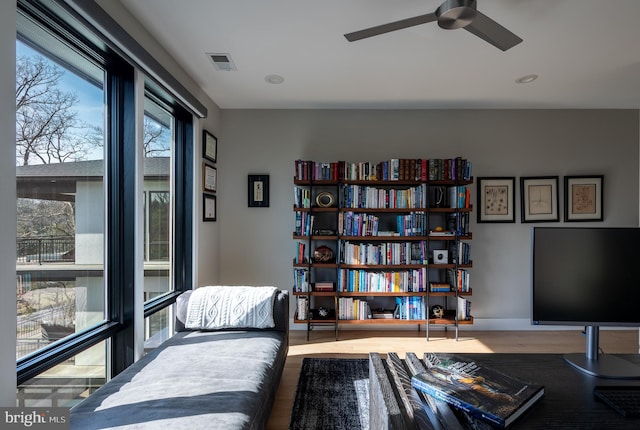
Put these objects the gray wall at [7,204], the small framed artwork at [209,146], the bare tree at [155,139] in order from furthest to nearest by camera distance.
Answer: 1. the small framed artwork at [209,146]
2. the bare tree at [155,139]
3. the gray wall at [7,204]

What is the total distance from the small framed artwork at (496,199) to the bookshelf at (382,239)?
0.41 metres

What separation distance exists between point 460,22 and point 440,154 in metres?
2.15

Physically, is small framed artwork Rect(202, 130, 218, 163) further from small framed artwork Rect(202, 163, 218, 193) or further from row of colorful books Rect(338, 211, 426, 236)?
row of colorful books Rect(338, 211, 426, 236)

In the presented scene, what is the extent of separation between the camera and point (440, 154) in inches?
147

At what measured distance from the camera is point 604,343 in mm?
3328

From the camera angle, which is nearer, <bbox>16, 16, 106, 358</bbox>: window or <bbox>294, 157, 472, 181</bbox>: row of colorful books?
<bbox>16, 16, 106, 358</bbox>: window

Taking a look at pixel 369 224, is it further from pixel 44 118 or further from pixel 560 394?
pixel 44 118

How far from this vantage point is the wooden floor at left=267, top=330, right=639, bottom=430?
122 inches

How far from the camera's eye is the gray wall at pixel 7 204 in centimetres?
120

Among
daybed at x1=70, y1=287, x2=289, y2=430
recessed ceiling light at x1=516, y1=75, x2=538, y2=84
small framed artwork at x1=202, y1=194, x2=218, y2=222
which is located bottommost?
daybed at x1=70, y1=287, x2=289, y2=430

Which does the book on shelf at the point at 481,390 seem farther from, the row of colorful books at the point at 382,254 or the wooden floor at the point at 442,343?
the row of colorful books at the point at 382,254

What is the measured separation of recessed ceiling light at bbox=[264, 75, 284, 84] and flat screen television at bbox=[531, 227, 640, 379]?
244cm

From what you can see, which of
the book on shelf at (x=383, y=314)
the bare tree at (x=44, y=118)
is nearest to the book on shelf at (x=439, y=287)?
the book on shelf at (x=383, y=314)

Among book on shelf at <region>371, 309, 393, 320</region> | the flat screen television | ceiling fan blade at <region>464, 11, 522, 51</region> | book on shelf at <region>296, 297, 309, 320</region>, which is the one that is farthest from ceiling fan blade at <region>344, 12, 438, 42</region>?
book on shelf at <region>371, 309, 393, 320</region>
